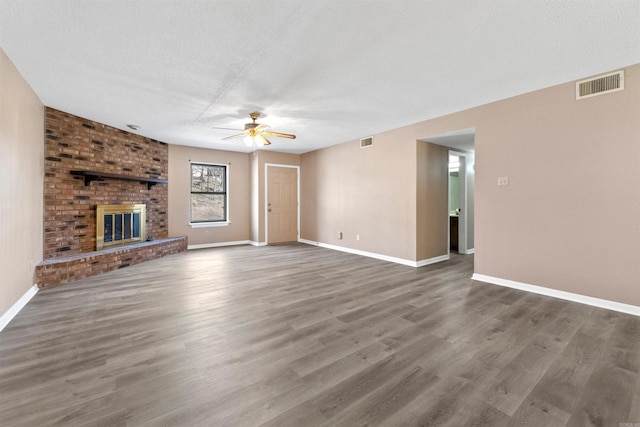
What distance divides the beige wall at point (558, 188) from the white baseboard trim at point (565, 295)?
0.05m

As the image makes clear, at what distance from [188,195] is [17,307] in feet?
13.3

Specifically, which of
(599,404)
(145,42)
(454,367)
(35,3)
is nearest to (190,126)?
(145,42)

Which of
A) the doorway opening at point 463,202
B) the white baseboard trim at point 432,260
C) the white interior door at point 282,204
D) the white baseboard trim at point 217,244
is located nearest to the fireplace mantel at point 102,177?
the white baseboard trim at point 217,244

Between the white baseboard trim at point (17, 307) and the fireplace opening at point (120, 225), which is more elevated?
the fireplace opening at point (120, 225)

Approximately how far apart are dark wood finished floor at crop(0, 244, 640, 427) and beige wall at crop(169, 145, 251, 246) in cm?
310

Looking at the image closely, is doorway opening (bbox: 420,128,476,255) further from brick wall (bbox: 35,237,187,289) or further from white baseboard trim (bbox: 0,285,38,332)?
white baseboard trim (bbox: 0,285,38,332)

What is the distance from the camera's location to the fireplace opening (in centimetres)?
482

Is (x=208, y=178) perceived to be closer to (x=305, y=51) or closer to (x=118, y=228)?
(x=118, y=228)

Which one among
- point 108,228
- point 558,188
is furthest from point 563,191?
point 108,228

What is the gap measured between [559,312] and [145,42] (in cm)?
476

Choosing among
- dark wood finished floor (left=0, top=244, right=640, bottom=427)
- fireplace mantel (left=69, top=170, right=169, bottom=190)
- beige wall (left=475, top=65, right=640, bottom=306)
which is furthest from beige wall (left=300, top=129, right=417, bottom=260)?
fireplace mantel (left=69, top=170, right=169, bottom=190)

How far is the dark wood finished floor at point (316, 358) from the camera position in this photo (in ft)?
5.00

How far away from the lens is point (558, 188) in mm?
3270

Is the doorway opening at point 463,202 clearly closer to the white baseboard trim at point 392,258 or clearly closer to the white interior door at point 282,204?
the white baseboard trim at point 392,258
